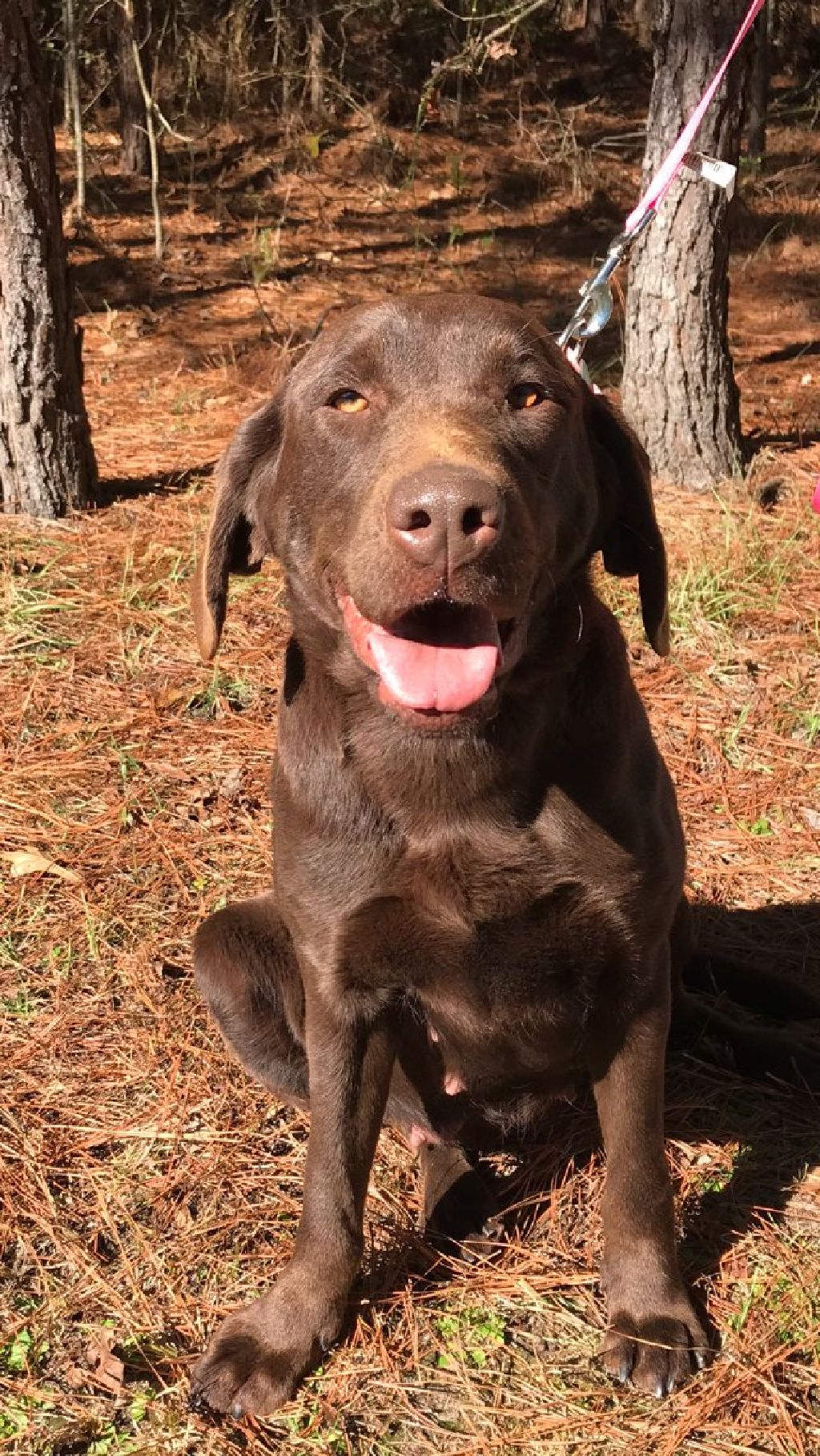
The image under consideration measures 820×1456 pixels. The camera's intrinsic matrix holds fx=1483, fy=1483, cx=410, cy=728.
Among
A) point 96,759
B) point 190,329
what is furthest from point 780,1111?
point 190,329

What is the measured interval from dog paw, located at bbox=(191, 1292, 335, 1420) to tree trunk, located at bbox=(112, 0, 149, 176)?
362 inches

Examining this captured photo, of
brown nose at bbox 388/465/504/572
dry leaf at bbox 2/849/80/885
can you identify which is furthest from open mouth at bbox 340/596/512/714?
dry leaf at bbox 2/849/80/885

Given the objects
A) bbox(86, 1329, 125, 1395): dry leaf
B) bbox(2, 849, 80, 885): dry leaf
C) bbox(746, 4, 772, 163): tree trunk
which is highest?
bbox(746, 4, 772, 163): tree trunk

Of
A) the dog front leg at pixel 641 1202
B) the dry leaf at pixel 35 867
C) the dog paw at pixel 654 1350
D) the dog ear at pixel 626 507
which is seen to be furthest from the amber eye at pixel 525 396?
the dry leaf at pixel 35 867

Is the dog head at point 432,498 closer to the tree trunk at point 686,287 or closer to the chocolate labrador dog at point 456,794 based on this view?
the chocolate labrador dog at point 456,794

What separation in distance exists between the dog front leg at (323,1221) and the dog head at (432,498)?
66cm

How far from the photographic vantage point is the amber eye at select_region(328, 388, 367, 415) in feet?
A: 8.17

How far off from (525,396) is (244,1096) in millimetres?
1735

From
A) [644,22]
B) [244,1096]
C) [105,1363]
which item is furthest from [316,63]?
[105,1363]

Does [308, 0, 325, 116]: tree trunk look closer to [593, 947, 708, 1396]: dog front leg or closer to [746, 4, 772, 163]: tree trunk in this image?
[746, 4, 772, 163]: tree trunk

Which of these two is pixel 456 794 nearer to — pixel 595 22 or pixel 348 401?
pixel 348 401

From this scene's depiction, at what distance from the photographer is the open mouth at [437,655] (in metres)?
2.24

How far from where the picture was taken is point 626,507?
107 inches

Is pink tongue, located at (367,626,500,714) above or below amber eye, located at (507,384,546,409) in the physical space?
below
